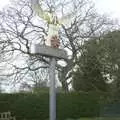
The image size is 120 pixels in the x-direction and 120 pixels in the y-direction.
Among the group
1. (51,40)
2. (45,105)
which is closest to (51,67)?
(51,40)

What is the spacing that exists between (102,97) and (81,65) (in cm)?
361

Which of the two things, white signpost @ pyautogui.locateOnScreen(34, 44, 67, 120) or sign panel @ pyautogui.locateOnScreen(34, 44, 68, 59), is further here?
sign panel @ pyautogui.locateOnScreen(34, 44, 68, 59)

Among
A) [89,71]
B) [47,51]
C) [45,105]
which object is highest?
[89,71]

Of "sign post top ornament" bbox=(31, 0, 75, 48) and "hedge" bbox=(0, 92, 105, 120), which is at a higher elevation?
"sign post top ornament" bbox=(31, 0, 75, 48)

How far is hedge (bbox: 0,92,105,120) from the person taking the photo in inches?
1324

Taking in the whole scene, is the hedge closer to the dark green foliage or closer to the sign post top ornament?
the dark green foliage

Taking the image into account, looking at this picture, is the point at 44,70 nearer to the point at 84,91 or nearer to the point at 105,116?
the point at 84,91

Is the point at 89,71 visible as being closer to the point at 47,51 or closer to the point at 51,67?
the point at 51,67

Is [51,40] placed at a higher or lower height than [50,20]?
lower

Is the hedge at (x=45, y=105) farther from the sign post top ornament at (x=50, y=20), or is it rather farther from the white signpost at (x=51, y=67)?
the sign post top ornament at (x=50, y=20)

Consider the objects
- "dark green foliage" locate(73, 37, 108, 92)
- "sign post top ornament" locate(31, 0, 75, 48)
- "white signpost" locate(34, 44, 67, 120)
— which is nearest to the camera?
"white signpost" locate(34, 44, 67, 120)

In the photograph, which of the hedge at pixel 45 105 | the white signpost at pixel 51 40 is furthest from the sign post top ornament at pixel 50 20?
the hedge at pixel 45 105

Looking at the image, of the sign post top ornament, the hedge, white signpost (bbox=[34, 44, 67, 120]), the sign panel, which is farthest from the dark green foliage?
the sign post top ornament

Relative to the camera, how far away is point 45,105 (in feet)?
114
